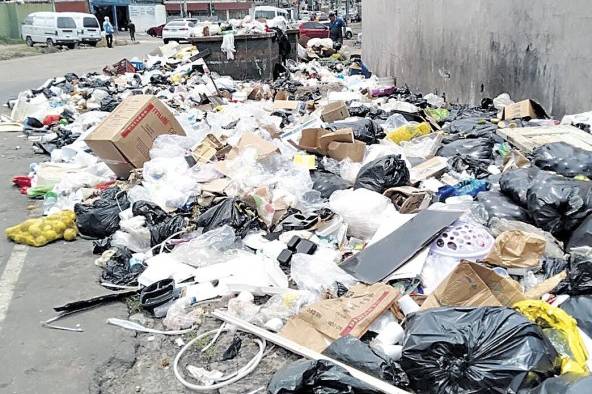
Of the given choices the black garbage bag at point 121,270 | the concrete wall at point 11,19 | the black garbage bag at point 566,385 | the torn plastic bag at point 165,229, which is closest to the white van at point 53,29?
the concrete wall at point 11,19

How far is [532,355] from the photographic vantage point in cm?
243

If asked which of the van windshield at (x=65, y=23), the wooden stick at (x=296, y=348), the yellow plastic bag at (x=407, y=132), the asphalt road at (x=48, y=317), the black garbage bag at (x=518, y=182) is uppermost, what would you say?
the van windshield at (x=65, y=23)

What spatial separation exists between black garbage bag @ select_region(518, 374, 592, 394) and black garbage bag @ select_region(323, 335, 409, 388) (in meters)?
0.62

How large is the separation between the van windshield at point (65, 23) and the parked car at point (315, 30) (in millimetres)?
11587

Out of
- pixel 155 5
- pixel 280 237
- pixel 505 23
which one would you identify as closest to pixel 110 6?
pixel 155 5

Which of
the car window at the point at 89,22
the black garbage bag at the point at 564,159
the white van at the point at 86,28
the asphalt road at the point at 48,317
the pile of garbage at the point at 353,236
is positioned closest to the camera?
the pile of garbage at the point at 353,236

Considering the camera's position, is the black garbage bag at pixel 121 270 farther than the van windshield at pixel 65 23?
No

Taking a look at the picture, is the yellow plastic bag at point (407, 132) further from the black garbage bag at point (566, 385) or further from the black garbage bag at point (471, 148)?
the black garbage bag at point (566, 385)

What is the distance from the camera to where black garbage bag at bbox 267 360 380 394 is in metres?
2.57

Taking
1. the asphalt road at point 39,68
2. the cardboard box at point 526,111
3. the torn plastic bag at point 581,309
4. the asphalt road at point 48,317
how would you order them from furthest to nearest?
the asphalt road at point 39,68 → the cardboard box at point 526,111 → the asphalt road at point 48,317 → the torn plastic bag at point 581,309

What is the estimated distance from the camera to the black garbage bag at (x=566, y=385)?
82.0 inches

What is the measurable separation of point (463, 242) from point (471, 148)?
2.48 meters

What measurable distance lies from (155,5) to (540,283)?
5165cm

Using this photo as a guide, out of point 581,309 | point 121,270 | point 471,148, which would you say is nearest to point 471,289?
point 581,309
